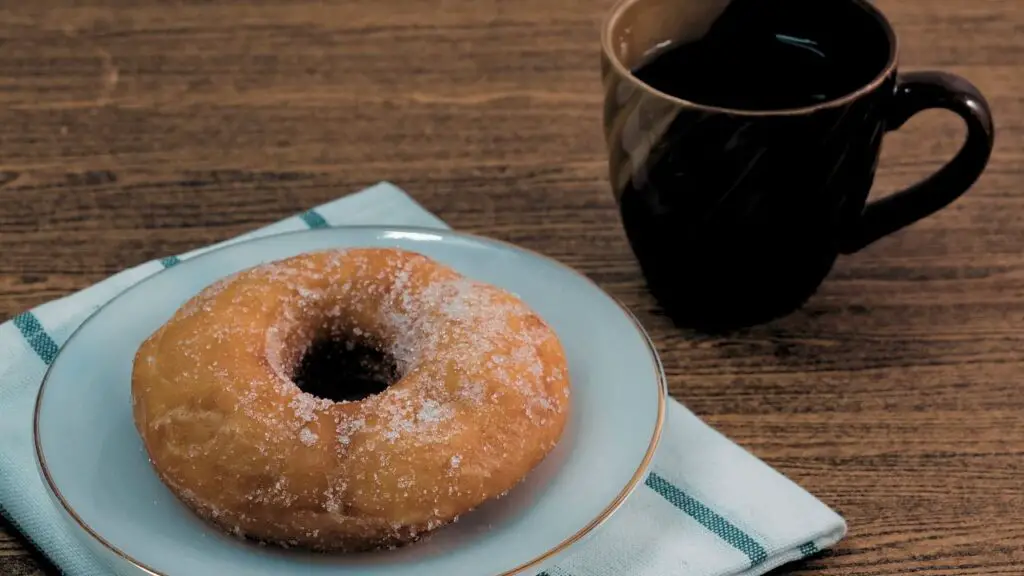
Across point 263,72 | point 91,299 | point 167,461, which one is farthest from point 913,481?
point 263,72

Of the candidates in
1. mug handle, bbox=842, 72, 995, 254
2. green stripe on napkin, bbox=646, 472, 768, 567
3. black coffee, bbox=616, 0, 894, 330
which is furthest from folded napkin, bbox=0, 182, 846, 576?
mug handle, bbox=842, 72, 995, 254

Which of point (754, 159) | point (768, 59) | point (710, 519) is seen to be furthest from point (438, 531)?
point (768, 59)

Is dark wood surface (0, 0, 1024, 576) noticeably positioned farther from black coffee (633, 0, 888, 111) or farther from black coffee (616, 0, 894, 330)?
black coffee (633, 0, 888, 111)

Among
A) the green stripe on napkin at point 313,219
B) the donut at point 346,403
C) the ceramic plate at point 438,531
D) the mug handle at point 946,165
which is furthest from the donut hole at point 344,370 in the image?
the mug handle at point 946,165

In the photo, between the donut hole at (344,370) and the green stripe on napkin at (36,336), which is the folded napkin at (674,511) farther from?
the donut hole at (344,370)

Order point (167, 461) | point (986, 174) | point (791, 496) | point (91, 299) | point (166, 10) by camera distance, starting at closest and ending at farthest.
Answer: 1. point (167, 461)
2. point (791, 496)
3. point (91, 299)
4. point (986, 174)
5. point (166, 10)

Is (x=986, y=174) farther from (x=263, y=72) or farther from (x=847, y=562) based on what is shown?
(x=263, y=72)

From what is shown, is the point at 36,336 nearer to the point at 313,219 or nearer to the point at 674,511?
the point at 313,219
